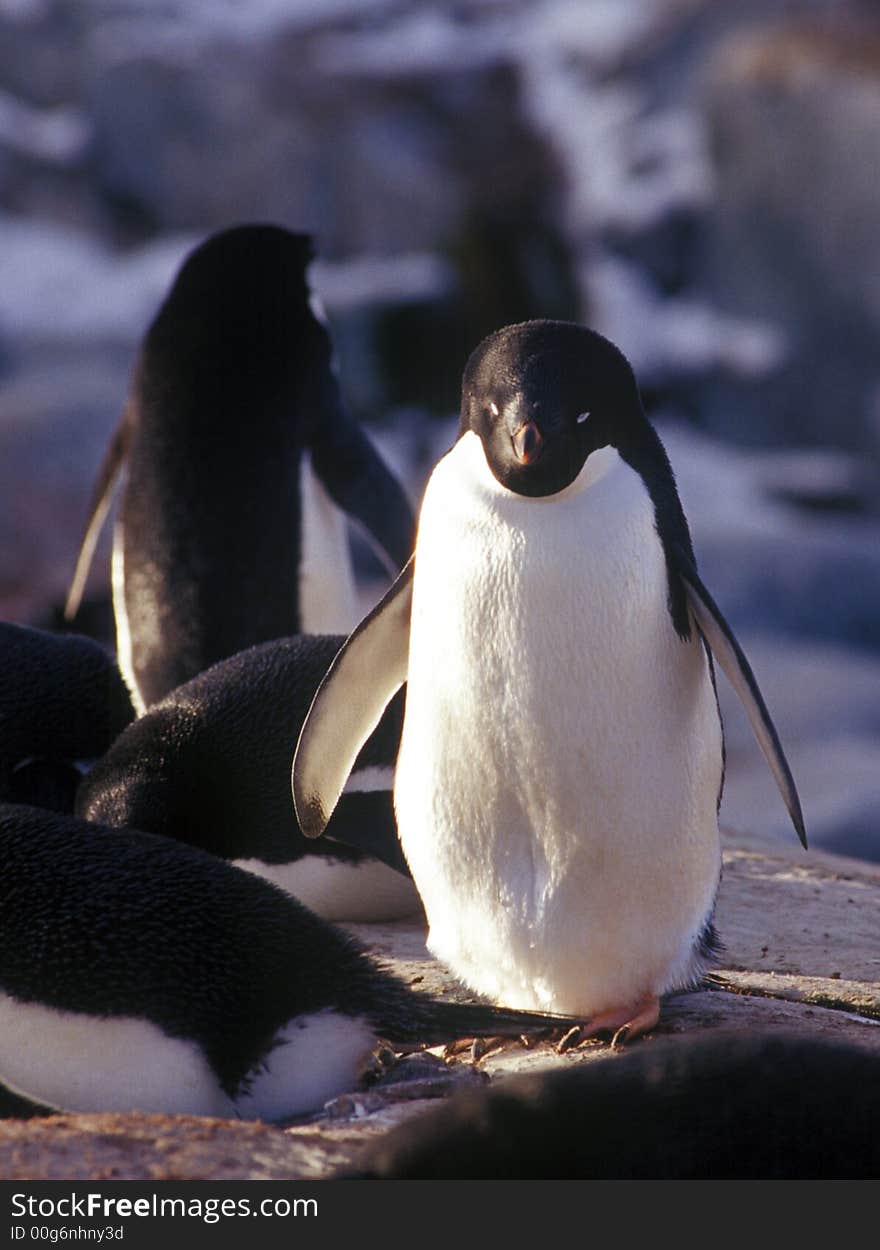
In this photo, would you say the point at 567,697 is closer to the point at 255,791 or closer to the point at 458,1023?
the point at 458,1023

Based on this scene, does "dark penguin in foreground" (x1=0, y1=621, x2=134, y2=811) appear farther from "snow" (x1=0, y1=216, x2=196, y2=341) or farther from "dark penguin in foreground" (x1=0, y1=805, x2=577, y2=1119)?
"snow" (x1=0, y1=216, x2=196, y2=341)

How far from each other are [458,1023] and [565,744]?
364 mm

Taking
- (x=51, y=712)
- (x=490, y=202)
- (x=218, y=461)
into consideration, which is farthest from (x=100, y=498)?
(x=490, y=202)

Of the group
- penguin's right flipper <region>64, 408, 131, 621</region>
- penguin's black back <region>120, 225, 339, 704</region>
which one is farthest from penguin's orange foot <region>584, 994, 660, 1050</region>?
penguin's right flipper <region>64, 408, 131, 621</region>

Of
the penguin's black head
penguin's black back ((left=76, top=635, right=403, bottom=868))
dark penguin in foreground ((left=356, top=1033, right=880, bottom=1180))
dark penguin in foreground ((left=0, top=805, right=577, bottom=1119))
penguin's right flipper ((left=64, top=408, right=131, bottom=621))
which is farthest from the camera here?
penguin's right flipper ((left=64, top=408, right=131, bottom=621))

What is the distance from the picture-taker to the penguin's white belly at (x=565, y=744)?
2.28 meters

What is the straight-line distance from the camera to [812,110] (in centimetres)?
1170

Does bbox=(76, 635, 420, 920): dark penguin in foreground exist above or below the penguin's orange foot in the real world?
above

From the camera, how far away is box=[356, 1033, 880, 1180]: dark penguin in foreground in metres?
1.45

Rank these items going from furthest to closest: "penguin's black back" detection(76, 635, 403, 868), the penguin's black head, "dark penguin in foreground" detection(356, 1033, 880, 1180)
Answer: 1. "penguin's black back" detection(76, 635, 403, 868)
2. the penguin's black head
3. "dark penguin in foreground" detection(356, 1033, 880, 1180)

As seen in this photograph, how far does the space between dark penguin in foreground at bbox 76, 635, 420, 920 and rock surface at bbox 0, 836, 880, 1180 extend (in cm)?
11

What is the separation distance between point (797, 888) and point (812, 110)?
947 centimetres
